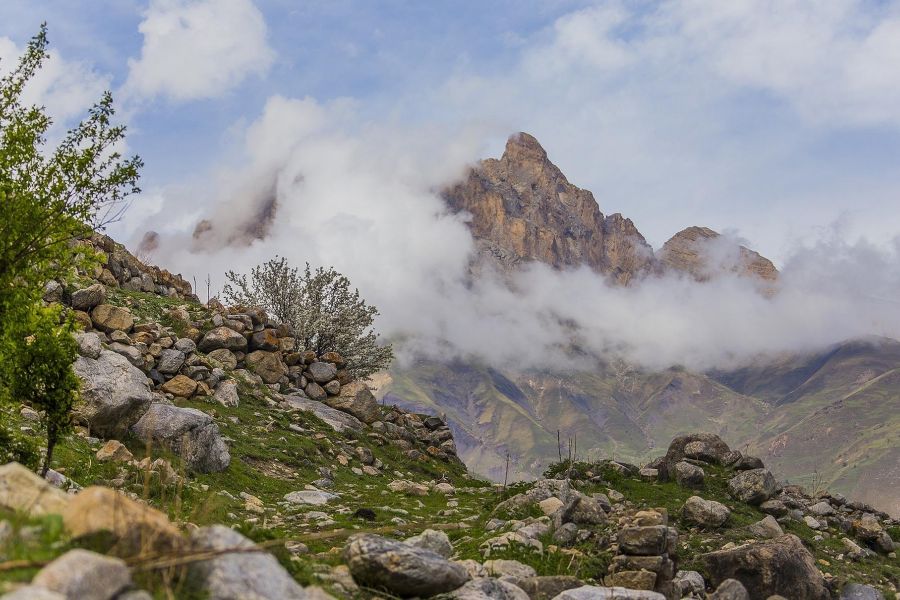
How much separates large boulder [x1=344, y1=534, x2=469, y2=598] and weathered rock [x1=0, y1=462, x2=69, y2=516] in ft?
18.4

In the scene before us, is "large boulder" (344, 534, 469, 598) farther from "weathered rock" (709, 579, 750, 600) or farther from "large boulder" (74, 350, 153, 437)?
"large boulder" (74, 350, 153, 437)

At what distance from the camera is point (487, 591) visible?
14688mm

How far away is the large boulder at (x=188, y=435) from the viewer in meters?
30.5

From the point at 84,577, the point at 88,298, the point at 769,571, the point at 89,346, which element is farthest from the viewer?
the point at 88,298

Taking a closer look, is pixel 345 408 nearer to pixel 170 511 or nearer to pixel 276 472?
pixel 276 472

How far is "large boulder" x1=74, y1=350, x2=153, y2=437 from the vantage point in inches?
1179

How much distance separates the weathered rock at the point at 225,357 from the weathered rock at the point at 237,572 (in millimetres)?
40325

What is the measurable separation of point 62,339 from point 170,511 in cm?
649

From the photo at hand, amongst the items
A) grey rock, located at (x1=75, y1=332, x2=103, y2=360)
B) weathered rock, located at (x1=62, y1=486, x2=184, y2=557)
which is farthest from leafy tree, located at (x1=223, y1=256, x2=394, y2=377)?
weathered rock, located at (x1=62, y1=486, x2=184, y2=557)

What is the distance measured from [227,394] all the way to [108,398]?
1349 cm

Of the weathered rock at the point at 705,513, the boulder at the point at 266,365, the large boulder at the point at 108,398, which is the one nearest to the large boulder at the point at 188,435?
the large boulder at the point at 108,398

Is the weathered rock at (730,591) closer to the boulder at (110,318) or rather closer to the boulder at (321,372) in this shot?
the boulder at (110,318)

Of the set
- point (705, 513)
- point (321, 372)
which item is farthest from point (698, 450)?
point (321, 372)

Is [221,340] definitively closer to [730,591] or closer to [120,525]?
[730,591]
